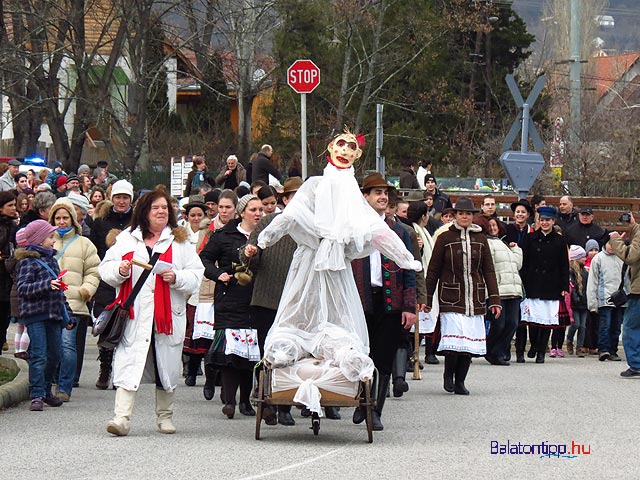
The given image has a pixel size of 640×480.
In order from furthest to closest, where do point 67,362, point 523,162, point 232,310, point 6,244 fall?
point 523,162
point 6,244
point 67,362
point 232,310

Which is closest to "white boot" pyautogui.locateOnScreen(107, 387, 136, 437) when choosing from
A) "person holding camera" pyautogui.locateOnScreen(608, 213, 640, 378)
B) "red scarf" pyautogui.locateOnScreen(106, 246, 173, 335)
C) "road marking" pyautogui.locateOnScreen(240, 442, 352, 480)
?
"red scarf" pyautogui.locateOnScreen(106, 246, 173, 335)

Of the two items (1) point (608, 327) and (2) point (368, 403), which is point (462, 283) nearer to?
(2) point (368, 403)

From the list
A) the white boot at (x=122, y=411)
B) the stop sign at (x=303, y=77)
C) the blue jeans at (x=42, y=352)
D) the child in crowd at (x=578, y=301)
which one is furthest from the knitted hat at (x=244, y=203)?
the child in crowd at (x=578, y=301)

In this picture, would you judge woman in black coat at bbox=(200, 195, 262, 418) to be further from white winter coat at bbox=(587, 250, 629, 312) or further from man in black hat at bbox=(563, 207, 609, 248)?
man in black hat at bbox=(563, 207, 609, 248)

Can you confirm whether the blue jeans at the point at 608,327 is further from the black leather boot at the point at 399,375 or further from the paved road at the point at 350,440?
the black leather boot at the point at 399,375

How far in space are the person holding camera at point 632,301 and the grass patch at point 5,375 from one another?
6.86 m

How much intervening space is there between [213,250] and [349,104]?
3654 cm

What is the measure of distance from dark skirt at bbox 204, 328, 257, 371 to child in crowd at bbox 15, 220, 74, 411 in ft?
5.16

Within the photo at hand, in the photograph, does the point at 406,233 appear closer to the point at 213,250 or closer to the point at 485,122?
the point at 213,250

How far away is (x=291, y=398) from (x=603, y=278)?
9757 millimetres

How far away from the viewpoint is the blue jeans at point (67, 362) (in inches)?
540

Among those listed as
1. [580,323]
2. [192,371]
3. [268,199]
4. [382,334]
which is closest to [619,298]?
[580,323]

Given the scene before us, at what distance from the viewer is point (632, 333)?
16.7m

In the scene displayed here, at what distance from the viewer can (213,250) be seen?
1262cm
